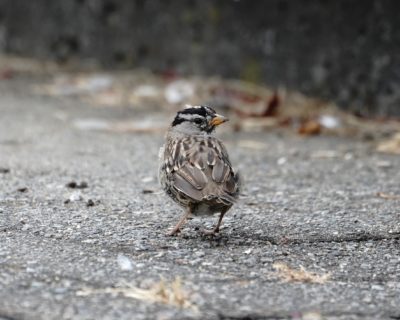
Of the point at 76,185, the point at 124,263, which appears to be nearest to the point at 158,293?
the point at 124,263

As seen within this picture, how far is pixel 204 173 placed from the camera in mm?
5281

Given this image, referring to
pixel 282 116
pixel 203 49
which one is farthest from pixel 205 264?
pixel 203 49

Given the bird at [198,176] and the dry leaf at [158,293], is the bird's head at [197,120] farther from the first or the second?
the dry leaf at [158,293]

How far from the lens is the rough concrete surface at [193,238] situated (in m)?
4.22

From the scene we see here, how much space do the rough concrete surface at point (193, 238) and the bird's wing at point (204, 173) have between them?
1.04ft

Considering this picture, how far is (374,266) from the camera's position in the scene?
16.5ft

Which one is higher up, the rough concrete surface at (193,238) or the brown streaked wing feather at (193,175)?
the brown streaked wing feather at (193,175)

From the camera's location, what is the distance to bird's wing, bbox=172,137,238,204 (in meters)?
5.16

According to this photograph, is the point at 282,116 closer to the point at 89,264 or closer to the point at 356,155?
the point at 356,155

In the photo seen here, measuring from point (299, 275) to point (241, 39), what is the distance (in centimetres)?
654

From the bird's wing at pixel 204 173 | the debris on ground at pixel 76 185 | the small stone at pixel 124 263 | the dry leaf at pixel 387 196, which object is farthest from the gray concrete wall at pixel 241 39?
the small stone at pixel 124 263

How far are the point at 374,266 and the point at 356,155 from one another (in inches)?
139

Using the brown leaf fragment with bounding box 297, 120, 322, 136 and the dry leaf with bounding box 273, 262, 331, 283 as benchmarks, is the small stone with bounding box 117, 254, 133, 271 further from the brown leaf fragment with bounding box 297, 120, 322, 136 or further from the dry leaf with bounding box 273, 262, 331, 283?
the brown leaf fragment with bounding box 297, 120, 322, 136

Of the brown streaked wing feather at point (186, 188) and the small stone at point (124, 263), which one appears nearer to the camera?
the small stone at point (124, 263)
